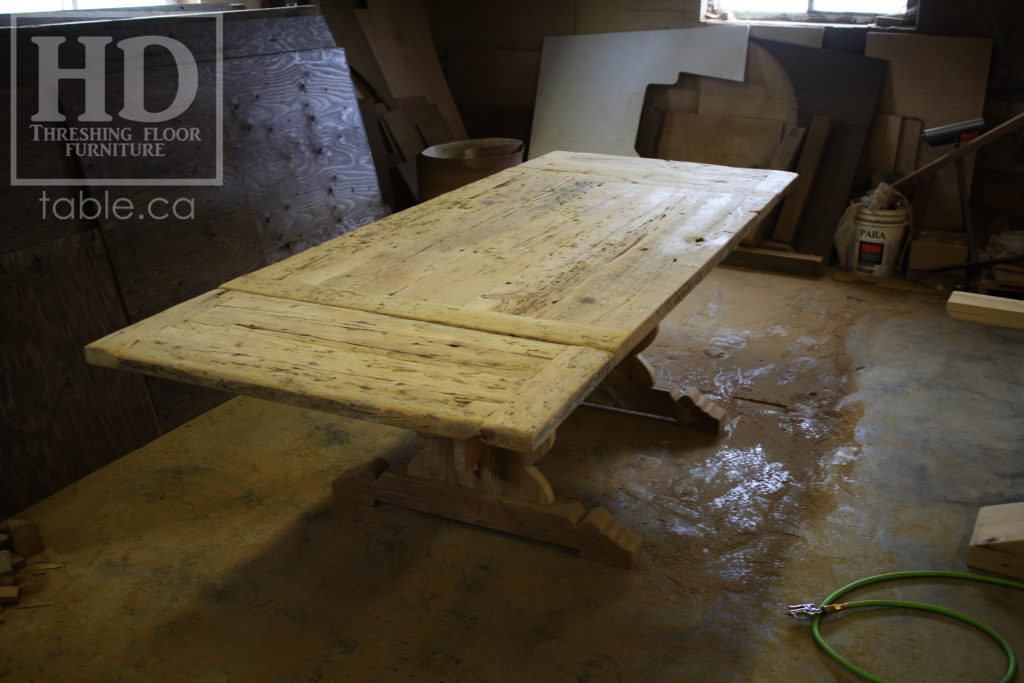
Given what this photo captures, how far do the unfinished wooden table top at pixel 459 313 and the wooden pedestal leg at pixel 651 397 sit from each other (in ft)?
1.95

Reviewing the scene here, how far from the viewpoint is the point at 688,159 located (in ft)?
16.0

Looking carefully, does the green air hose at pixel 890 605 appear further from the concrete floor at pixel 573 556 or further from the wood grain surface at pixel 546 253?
Answer: the wood grain surface at pixel 546 253

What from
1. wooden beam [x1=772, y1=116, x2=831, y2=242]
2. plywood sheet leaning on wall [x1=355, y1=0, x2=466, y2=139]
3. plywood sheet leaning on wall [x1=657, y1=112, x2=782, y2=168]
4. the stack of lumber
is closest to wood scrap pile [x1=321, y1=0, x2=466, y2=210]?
plywood sheet leaning on wall [x1=355, y1=0, x2=466, y2=139]

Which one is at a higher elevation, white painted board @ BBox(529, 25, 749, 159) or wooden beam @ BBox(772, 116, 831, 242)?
white painted board @ BBox(529, 25, 749, 159)

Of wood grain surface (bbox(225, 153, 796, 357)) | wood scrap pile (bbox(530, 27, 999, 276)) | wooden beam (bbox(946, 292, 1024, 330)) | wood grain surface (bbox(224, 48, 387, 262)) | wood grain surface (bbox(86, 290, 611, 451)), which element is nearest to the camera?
wood grain surface (bbox(86, 290, 611, 451))

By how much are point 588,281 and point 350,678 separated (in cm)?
105

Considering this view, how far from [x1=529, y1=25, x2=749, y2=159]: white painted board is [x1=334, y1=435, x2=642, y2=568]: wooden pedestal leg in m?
3.03

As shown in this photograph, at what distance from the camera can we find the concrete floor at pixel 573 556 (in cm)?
196

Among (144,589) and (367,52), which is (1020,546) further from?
(367,52)

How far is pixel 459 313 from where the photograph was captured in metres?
1.82

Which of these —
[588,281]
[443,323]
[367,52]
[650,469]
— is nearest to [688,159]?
[367,52]

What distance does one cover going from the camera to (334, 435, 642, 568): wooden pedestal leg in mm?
2238

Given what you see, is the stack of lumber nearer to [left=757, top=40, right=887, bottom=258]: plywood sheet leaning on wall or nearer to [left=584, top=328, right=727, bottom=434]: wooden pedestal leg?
[left=757, top=40, right=887, bottom=258]: plywood sheet leaning on wall

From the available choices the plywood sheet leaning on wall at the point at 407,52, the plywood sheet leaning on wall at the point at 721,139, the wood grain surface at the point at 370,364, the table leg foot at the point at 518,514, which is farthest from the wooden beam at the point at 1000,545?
the plywood sheet leaning on wall at the point at 407,52
